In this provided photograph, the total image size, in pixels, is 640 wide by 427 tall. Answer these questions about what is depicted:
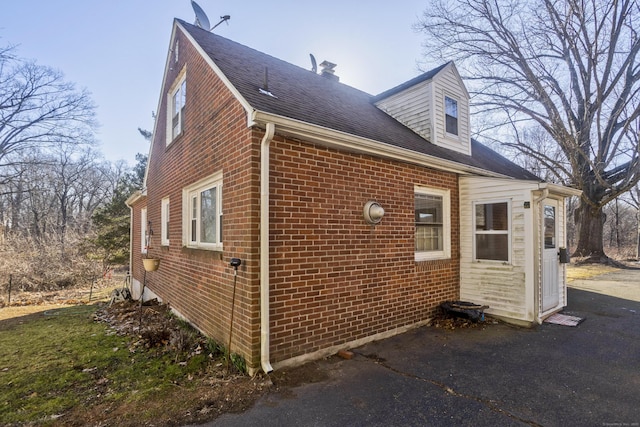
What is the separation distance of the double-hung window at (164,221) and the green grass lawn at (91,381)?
7.76 feet

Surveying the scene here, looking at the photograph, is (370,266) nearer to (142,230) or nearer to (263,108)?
(263,108)

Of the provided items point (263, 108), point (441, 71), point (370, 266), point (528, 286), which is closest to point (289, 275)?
point (370, 266)

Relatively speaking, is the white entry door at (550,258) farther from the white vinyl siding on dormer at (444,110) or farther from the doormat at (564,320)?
the white vinyl siding on dormer at (444,110)

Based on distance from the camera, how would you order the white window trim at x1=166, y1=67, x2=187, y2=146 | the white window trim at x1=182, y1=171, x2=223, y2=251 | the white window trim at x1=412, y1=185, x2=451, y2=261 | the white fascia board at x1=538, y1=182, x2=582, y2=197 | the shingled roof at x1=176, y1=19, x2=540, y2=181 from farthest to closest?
the white window trim at x1=166, y1=67, x2=187, y2=146 < the white window trim at x1=412, y1=185, x2=451, y2=261 < the white fascia board at x1=538, y1=182, x2=582, y2=197 < the white window trim at x1=182, y1=171, x2=223, y2=251 < the shingled roof at x1=176, y1=19, x2=540, y2=181

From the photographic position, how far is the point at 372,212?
491 cm

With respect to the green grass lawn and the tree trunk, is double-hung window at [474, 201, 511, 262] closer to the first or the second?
the green grass lawn

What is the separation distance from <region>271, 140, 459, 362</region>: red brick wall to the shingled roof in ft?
1.80

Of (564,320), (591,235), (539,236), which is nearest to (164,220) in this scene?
(539,236)

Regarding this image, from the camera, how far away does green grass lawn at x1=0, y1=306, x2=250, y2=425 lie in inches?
126

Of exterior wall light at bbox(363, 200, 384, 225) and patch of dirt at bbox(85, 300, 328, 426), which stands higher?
exterior wall light at bbox(363, 200, 384, 225)

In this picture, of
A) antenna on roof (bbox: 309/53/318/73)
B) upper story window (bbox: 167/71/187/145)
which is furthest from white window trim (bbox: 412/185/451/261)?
antenna on roof (bbox: 309/53/318/73)

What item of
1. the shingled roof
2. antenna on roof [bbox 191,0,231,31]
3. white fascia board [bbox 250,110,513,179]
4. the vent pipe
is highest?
antenna on roof [bbox 191,0,231,31]

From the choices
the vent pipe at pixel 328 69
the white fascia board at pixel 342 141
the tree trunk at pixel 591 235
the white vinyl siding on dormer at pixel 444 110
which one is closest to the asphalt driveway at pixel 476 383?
the white fascia board at pixel 342 141

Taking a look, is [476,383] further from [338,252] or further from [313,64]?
[313,64]
